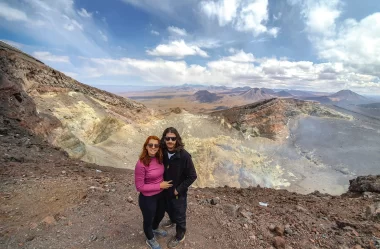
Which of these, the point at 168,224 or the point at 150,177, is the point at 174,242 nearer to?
the point at 168,224

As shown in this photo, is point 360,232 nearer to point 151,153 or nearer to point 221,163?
point 151,153

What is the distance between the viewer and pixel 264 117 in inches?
1406

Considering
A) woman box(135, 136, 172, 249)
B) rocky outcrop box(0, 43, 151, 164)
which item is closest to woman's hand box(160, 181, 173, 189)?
woman box(135, 136, 172, 249)

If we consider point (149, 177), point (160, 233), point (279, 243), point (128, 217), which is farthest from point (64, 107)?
point (279, 243)

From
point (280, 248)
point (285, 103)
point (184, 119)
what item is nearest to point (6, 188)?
point (280, 248)

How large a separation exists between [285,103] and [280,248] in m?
38.0

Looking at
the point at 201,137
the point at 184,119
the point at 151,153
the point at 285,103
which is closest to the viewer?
the point at 151,153

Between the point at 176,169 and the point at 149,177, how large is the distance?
1.56 ft

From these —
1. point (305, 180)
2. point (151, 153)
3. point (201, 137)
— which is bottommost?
point (305, 180)

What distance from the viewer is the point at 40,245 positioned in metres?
4.13

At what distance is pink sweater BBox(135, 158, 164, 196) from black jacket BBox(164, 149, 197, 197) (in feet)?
0.45

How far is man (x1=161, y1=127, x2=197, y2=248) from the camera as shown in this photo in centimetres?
392

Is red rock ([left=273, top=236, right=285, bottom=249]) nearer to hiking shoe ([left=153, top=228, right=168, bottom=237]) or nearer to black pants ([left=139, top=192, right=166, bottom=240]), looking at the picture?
hiking shoe ([left=153, top=228, right=168, bottom=237])

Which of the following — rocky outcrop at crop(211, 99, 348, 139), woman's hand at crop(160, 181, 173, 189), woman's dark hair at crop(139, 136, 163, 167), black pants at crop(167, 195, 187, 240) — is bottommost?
rocky outcrop at crop(211, 99, 348, 139)
